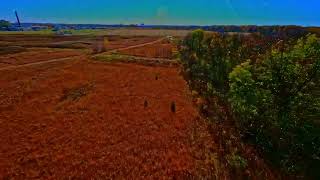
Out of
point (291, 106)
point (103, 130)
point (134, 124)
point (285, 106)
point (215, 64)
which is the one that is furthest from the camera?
point (215, 64)

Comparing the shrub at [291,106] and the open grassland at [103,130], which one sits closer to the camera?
the open grassland at [103,130]

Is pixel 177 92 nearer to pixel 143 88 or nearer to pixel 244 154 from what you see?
pixel 143 88

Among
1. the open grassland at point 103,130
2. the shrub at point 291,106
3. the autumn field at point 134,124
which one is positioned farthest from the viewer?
the shrub at point 291,106

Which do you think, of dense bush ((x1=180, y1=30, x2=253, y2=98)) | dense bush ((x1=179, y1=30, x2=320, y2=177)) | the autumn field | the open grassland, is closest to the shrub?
dense bush ((x1=179, y1=30, x2=320, y2=177))

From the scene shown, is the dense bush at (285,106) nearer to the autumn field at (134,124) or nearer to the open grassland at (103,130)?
the autumn field at (134,124)

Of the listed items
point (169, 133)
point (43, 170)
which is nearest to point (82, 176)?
point (43, 170)

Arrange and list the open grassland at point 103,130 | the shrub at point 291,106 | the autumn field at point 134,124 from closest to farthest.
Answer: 1. the open grassland at point 103,130
2. the autumn field at point 134,124
3. the shrub at point 291,106

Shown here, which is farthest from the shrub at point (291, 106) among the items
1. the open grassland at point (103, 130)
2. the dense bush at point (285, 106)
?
the open grassland at point (103, 130)

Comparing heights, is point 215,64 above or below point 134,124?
above

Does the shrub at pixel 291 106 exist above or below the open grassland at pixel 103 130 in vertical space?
above

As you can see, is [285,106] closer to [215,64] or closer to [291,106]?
[291,106]

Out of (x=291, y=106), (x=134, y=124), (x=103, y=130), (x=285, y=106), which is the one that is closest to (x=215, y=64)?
(x=134, y=124)
